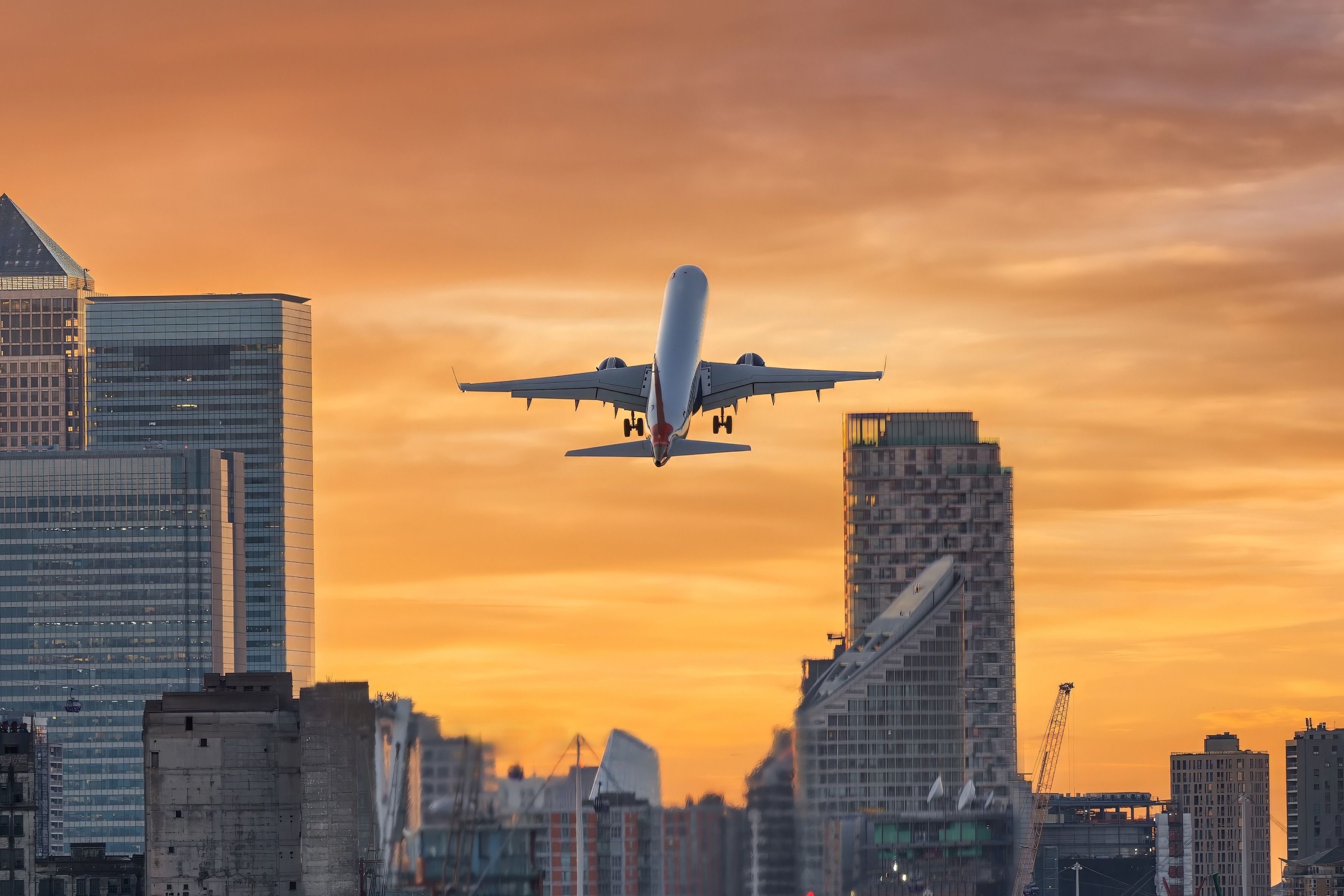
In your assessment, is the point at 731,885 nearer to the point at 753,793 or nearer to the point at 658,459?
the point at 753,793

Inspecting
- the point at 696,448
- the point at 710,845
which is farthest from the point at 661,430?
the point at 710,845

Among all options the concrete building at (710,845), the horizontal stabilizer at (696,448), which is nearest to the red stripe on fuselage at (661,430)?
the horizontal stabilizer at (696,448)

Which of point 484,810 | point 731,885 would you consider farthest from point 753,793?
point 484,810

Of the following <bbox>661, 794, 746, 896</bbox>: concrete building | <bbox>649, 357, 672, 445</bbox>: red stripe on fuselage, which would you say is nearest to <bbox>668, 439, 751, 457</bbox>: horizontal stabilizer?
<bbox>649, 357, 672, 445</bbox>: red stripe on fuselage

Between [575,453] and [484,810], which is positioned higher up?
[575,453]

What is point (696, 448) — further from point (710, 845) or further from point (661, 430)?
point (710, 845)

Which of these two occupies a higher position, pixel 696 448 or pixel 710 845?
pixel 696 448
